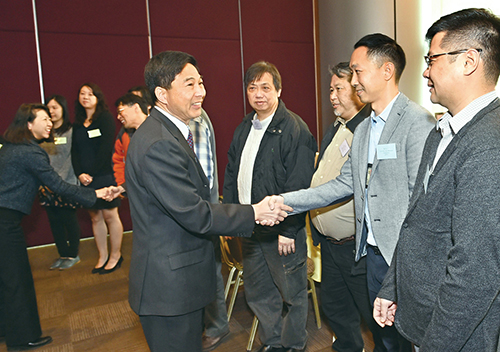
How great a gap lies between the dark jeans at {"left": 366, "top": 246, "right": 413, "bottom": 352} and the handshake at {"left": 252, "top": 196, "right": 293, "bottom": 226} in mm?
460

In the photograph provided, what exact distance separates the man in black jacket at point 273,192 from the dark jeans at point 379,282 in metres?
0.56

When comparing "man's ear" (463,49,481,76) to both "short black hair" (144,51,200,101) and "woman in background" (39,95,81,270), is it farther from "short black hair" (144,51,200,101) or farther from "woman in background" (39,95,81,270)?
"woman in background" (39,95,81,270)

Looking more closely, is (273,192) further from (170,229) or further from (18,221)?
(18,221)

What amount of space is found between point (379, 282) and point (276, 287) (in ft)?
2.92

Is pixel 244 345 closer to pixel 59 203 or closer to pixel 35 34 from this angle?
pixel 59 203

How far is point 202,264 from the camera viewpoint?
165 cm

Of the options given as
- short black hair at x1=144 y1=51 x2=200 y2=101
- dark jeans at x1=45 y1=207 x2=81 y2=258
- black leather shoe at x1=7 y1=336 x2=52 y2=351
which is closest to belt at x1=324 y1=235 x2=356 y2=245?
short black hair at x1=144 y1=51 x2=200 y2=101

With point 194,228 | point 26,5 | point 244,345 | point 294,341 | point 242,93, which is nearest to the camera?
point 194,228

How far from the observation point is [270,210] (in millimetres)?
1963

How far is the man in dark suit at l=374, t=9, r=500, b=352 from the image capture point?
3.23 feet

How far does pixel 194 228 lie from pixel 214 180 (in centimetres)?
131

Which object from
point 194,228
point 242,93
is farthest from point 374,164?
point 242,93

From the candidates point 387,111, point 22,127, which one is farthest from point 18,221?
point 387,111

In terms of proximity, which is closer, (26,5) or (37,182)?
(37,182)
